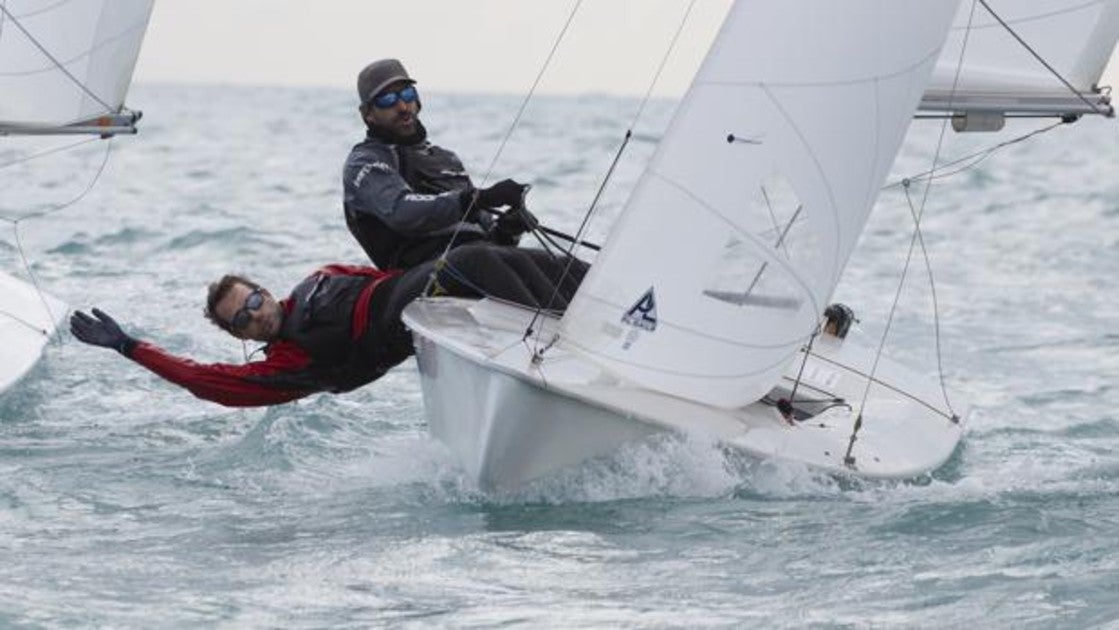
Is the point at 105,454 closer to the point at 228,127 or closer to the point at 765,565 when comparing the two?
the point at 765,565

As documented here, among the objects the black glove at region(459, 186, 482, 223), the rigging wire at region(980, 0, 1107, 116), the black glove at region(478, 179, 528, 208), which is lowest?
the black glove at region(459, 186, 482, 223)

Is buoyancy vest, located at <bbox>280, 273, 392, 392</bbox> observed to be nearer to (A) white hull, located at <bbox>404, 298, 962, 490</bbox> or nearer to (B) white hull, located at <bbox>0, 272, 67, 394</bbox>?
(A) white hull, located at <bbox>404, 298, 962, 490</bbox>

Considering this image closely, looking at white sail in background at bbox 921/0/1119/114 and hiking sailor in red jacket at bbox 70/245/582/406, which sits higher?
white sail in background at bbox 921/0/1119/114

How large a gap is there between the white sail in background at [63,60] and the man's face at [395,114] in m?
1.44

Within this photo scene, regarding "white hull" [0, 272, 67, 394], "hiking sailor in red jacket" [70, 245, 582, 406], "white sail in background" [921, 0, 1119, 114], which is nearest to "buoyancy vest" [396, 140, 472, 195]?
"hiking sailor in red jacket" [70, 245, 582, 406]

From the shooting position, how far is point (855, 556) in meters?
5.83

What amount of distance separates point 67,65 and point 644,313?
2869 millimetres

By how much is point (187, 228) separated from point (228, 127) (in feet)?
71.4

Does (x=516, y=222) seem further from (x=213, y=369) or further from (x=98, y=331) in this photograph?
(x=98, y=331)

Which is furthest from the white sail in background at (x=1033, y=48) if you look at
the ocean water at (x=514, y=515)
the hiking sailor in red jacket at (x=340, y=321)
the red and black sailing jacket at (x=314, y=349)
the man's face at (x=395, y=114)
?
the red and black sailing jacket at (x=314, y=349)

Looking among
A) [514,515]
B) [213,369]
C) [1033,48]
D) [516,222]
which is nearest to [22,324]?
[213,369]

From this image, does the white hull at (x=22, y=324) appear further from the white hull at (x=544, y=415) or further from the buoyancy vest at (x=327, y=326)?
the white hull at (x=544, y=415)

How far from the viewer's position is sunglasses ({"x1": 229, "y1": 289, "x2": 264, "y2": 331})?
6613 mm

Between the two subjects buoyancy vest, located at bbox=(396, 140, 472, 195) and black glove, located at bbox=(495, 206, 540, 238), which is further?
buoyancy vest, located at bbox=(396, 140, 472, 195)
